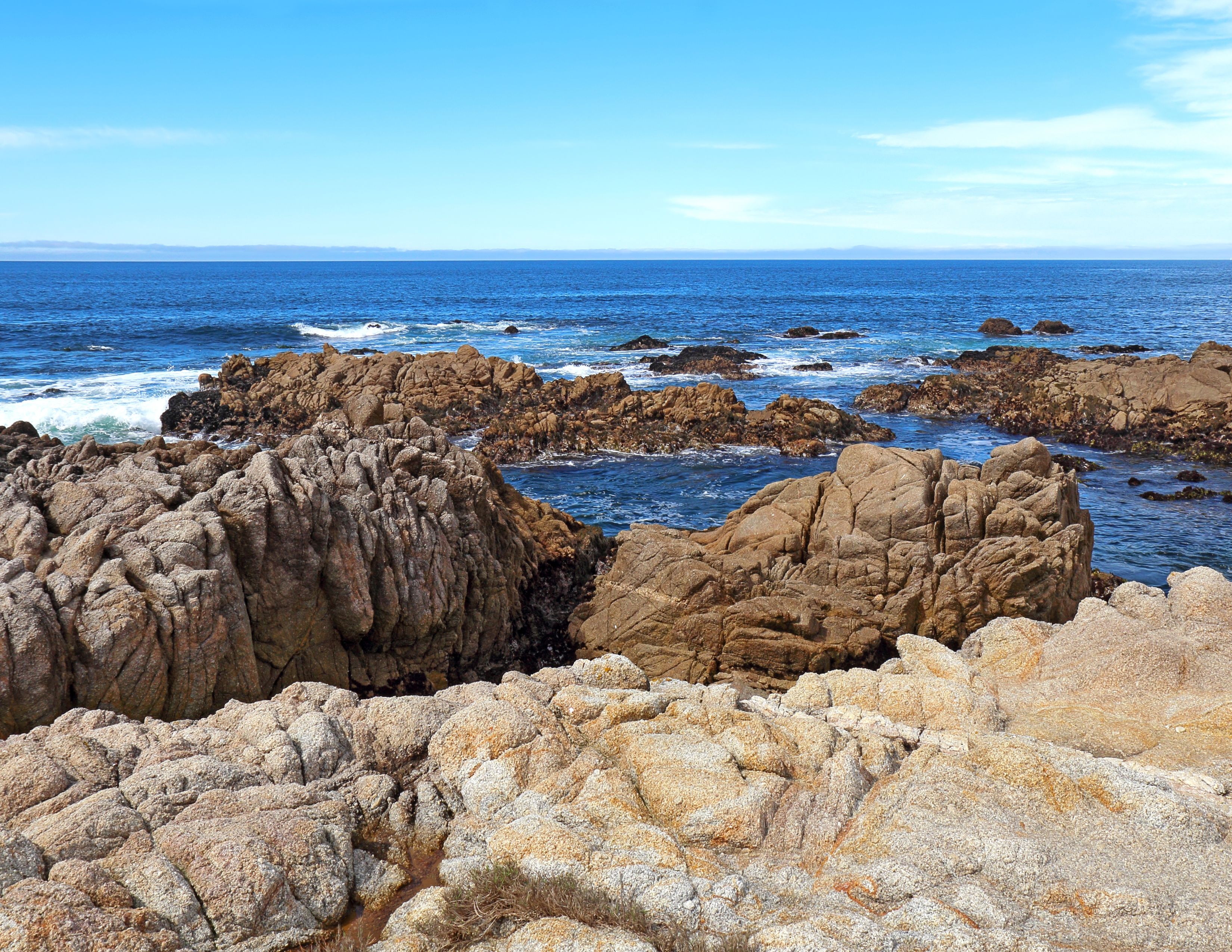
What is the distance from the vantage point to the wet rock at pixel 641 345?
71.2 metres

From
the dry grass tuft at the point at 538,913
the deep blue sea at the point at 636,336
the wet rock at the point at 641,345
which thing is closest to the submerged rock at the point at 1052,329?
the deep blue sea at the point at 636,336

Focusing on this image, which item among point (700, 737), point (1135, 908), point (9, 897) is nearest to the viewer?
point (9, 897)

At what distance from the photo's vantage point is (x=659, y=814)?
781 centimetres

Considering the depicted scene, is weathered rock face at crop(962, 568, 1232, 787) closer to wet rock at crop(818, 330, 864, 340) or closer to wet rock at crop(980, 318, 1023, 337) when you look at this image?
wet rock at crop(818, 330, 864, 340)

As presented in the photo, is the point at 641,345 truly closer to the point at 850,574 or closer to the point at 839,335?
the point at 839,335

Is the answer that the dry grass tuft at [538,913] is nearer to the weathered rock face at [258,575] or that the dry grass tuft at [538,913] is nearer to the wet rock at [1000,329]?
the weathered rock face at [258,575]

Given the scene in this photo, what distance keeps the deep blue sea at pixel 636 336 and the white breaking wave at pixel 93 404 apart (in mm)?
169

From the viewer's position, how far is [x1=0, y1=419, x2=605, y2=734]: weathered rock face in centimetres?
1182

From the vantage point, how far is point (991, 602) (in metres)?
18.8

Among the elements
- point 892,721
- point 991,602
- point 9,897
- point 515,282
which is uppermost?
point 515,282

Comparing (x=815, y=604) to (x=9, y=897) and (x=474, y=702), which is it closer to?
(x=474, y=702)

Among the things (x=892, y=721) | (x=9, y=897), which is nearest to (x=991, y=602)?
(x=892, y=721)

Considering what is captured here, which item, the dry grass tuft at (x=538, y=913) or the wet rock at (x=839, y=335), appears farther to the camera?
the wet rock at (x=839, y=335)

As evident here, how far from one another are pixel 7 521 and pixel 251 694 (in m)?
5.08
